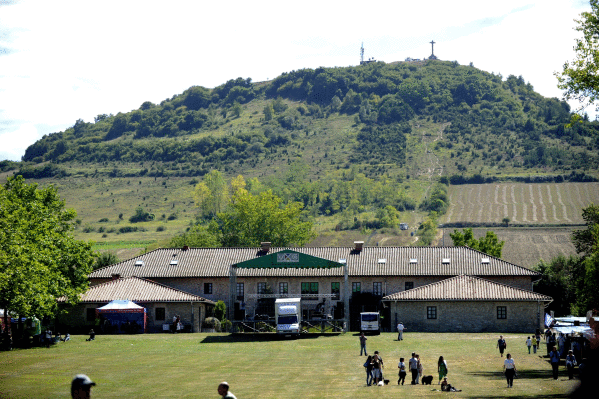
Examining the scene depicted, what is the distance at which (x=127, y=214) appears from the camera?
7328 inches

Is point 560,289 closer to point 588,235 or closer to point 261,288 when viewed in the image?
point 588,235

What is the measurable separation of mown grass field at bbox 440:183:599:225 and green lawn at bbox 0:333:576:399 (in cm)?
11088

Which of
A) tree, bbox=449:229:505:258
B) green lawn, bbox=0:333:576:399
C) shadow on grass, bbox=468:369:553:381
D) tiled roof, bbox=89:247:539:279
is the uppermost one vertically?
tree, bbox=449:229:505:258

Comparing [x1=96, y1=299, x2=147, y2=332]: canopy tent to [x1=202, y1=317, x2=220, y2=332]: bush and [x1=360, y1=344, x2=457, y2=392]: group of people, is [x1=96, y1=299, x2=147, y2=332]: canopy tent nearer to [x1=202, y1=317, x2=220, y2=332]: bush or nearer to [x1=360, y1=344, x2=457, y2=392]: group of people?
[x1=202, y1=317, x2=220, y2=332]: bush

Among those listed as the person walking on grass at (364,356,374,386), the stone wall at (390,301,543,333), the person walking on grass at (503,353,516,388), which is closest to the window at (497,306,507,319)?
the stone wall at (390,301,543,333)

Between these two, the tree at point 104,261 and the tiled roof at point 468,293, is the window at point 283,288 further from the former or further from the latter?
the tree at point 104,261

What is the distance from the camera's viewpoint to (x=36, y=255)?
46031 mm

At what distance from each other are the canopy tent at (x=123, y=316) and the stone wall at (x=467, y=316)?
1946 centimetres

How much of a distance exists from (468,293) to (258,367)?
2566cm

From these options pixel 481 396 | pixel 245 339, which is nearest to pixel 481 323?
pixel 245 339

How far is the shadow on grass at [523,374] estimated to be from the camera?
33.2m

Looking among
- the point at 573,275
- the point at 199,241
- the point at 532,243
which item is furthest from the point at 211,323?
the point at 532,243

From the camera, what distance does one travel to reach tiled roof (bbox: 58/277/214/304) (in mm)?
57969

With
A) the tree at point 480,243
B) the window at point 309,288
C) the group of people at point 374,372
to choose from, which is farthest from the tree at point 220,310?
the tree at point 480,243
